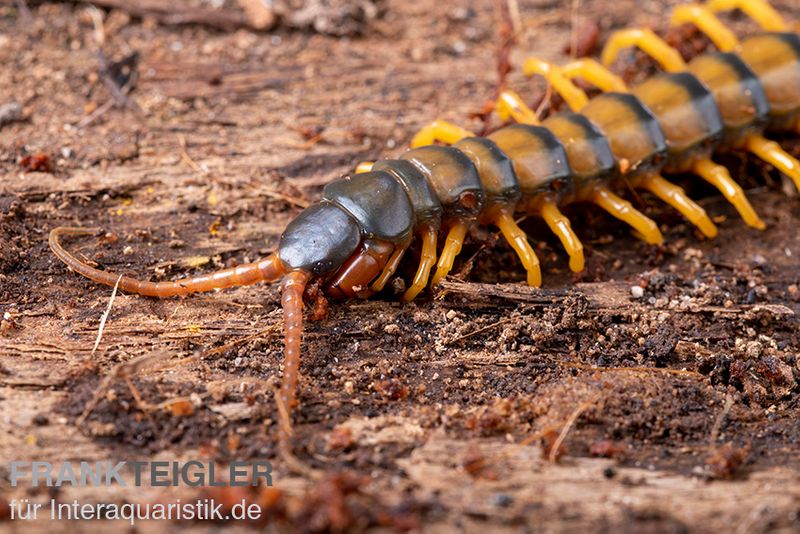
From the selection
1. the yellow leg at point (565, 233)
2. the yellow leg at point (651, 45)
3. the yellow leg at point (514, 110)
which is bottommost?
the yellow leg at point (565, 233)

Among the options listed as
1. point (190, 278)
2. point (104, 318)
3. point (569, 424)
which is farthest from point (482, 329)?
point (104, 318)

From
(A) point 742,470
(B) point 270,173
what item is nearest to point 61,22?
(B) point 270,173

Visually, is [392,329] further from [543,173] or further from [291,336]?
[543,173]

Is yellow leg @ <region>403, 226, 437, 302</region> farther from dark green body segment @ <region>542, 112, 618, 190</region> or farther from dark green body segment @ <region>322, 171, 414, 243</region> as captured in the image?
dark green body segment @ <region>542, 112, 618, 190</region>

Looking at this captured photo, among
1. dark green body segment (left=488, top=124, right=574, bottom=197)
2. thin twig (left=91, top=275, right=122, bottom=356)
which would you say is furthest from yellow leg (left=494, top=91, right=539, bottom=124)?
thin twig (left=91, top=275, right=122, bottom=356)

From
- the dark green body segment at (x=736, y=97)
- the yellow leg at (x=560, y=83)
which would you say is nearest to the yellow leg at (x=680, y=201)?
the dark green body segment at (x=736, y=97)

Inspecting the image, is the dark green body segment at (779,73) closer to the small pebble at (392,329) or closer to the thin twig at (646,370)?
the thin twig at (646,370)
